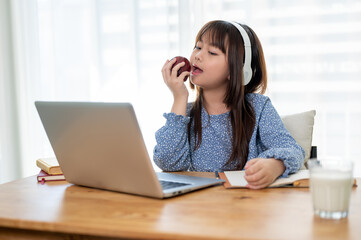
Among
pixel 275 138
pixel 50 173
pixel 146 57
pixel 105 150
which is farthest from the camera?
pixel 146 57

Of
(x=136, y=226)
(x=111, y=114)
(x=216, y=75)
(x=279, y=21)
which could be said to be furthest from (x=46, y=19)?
(x=136, y=226)

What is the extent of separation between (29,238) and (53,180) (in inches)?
15.0

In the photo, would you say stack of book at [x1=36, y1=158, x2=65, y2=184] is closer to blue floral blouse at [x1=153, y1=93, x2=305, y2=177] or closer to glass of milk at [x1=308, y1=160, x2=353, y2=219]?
blue floral blouse at [x1=153, y1=93, x2=305, y2=177]

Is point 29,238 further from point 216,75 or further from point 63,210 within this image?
point 216,75

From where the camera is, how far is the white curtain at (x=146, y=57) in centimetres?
248

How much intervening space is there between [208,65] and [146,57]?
4.69ft

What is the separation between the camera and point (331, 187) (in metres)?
0.84

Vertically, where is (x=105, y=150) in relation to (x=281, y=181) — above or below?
above

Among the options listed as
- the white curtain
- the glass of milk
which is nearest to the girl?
the glass of milk

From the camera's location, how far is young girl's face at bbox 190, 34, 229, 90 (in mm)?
1555

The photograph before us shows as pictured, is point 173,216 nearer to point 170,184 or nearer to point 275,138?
point 170,184

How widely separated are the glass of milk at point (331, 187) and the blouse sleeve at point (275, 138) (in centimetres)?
35

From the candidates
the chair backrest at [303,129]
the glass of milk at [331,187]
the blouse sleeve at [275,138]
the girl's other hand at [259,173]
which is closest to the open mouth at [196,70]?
the blouse sleeve at [275,138]

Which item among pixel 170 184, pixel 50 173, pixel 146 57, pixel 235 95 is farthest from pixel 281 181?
pixel 146 57
